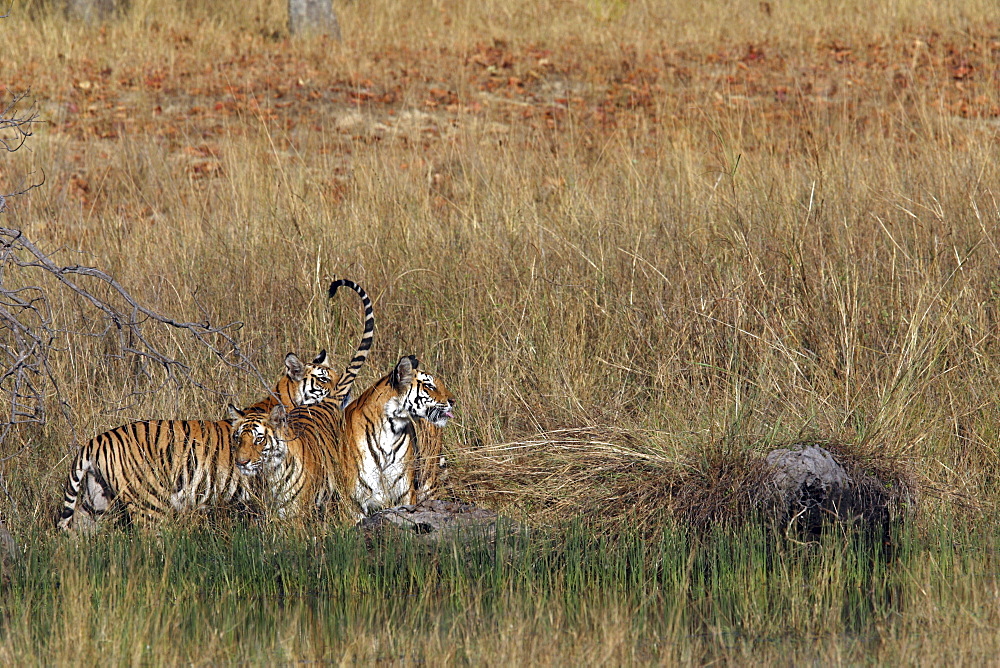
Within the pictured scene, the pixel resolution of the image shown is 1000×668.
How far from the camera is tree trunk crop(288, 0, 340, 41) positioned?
1530cm

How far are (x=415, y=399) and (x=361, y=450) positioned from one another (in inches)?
13.3

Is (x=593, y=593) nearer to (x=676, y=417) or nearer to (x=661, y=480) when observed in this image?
(x=661, y=480)

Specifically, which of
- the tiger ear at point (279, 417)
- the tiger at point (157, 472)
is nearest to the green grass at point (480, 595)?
the tiger at point (157, 472)

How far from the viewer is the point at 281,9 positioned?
17.1 meters

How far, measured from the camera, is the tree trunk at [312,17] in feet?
50.2

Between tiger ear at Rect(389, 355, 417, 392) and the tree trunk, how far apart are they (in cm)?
1107

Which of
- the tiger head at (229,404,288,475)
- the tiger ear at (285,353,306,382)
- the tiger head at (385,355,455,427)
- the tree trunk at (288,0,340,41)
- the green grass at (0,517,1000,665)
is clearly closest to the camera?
the green grass at (0,517,1000,665)

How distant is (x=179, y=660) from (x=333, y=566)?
875 millimetres

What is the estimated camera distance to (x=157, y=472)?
497 centimetres

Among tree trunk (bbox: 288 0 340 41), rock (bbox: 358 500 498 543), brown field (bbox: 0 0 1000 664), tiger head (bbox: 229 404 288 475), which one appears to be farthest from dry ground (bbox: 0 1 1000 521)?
tree trunk (bbox: 288 0 340 41)

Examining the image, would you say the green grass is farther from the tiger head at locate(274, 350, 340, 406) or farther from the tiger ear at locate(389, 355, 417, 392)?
the tiger head at locate(274, 350, 340, 406)

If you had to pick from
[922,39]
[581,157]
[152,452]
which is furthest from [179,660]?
[922,39]

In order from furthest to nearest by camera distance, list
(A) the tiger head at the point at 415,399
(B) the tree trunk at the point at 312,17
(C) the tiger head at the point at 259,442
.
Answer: (B) the tree trunk at the point at 312,17 → (A) the tiger head at the point at 415,399 → (C) the tiger head at the point at 259,442

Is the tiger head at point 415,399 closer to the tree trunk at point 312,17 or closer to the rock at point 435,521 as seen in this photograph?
the rock at point 435,521
